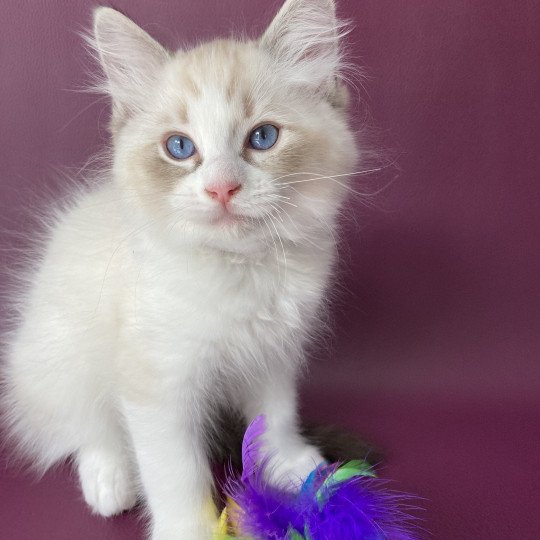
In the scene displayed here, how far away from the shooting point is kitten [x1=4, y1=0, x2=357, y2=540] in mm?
1321

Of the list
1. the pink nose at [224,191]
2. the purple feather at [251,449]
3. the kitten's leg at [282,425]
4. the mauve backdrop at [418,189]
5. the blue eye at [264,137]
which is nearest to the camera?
the pink nose at [224,191]

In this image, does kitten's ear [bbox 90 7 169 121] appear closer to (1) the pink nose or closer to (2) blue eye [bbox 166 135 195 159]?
(2) blue eye [bbox 166 135 195 159]

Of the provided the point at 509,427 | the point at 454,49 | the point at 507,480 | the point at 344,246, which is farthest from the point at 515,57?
the point at 507,480

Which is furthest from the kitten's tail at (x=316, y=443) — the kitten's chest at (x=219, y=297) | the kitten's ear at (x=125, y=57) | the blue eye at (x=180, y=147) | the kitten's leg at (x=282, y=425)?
the kitten's ear at (x=125, y=57)

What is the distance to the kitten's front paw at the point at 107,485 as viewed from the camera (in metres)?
1.59

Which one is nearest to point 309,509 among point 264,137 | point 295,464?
point 295,464

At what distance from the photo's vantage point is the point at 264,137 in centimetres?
136

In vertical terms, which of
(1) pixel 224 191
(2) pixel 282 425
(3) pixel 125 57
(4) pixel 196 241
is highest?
(3) pixel 125 57

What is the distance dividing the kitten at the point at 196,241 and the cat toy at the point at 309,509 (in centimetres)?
8

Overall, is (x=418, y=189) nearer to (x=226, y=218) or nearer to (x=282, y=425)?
(x=282, y=425)

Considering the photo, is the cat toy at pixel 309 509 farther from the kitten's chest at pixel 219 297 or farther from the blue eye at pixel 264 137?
the blue eye at pixel 264 137

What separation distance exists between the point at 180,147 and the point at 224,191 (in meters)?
0.19

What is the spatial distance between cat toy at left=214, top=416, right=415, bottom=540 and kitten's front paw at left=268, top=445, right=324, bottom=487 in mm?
124

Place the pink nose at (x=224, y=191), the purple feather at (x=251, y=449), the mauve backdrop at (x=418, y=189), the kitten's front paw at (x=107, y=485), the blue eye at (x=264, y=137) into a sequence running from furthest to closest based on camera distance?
1. the mauve backdrop at (x=418, y=189)
2. the kitten's front paw at (x=107, y=485)
3. the purple feather at (x=251, y=449)
4. the blue eye at (x=264, y=137)
5. the pink nose at (x=224, y=191)
